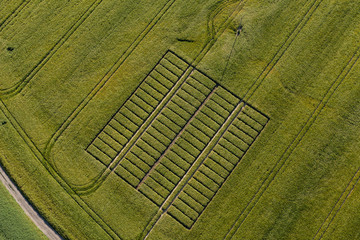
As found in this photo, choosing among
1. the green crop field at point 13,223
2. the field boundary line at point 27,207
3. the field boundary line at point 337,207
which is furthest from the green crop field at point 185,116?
the green crop field at point 13,223

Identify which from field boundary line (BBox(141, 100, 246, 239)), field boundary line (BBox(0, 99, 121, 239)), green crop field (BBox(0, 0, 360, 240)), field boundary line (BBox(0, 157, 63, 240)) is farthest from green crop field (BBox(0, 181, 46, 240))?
field boundary line (BBox(141, 100, 246, 239))

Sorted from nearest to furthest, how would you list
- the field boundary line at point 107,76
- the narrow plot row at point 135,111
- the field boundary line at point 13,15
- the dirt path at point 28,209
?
the dirt path at point 28,209, the narrow plot row at point 135,111, the field boundary line at point 107,76, the field boundary line at point 13,15

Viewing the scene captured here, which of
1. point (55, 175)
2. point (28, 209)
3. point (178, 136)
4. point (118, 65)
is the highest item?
point (118, 65)

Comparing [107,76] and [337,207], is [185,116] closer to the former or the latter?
[107,76]

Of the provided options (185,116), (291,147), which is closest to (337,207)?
(291,147)

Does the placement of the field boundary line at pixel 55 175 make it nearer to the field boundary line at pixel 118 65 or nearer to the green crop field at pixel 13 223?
the field boundary line at pixel 118 65

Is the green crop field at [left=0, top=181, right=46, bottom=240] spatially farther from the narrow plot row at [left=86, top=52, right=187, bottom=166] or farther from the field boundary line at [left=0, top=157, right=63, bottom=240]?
the narrow plot row at [left=86, top=52, right=187, bottom=166]

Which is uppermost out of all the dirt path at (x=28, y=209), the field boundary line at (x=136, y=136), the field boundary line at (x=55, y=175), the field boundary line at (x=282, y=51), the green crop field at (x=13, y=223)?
the field boundary line at (x=282, y=51)
